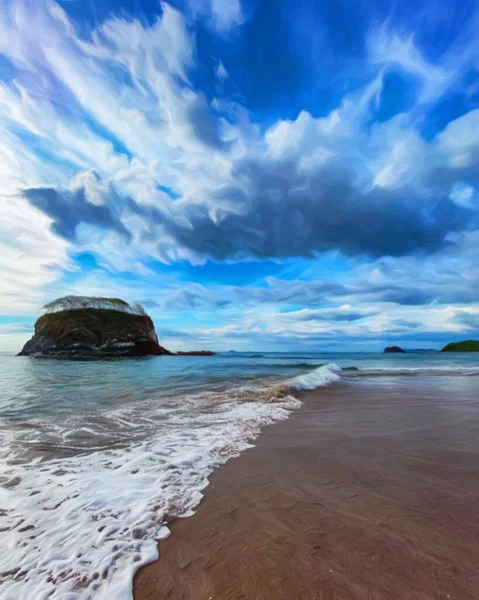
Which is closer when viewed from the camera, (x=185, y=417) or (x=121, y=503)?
(x=121, y=503)

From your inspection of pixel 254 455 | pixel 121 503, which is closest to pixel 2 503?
pixel 121 503

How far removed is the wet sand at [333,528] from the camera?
2223 millimetres

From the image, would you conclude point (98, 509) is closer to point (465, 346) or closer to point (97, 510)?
point (97, 510)

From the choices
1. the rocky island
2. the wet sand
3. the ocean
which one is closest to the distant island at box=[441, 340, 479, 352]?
the rocky island

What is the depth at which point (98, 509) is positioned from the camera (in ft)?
11.4

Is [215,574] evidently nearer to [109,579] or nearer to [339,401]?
[109,579]

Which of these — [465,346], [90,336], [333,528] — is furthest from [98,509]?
[465,346]

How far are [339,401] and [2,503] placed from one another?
895 centimetres

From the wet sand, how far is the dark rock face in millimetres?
55982

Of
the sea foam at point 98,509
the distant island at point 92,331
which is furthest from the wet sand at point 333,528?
the distant island at point 92,331

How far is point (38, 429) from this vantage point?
22.8 ft

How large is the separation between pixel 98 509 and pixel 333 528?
259 cm

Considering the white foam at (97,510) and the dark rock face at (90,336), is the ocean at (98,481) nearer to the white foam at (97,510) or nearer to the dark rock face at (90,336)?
the white foam at (97,510)

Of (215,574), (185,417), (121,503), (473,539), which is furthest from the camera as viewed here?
(185,417)
